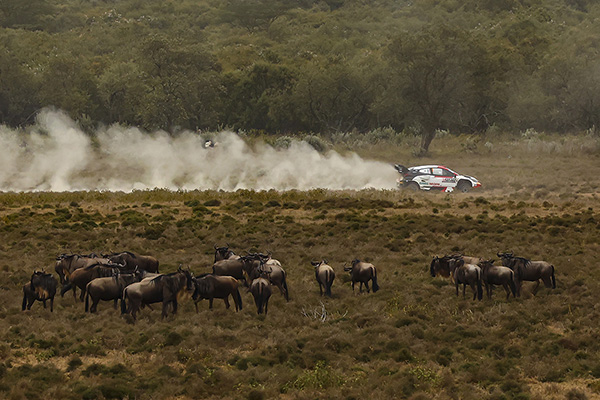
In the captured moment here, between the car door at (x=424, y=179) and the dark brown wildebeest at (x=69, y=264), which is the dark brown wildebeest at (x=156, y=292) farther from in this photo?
the car door at (x=424, y=179)

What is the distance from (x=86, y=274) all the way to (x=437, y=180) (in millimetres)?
33611

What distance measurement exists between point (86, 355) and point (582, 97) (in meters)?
64.2

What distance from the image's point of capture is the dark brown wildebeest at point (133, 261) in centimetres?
2525

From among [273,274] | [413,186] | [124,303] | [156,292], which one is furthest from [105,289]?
[413,186]

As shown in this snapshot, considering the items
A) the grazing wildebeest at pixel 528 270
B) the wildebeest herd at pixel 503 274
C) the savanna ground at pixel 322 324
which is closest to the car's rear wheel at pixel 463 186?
the savanna ground at pixel 322 324

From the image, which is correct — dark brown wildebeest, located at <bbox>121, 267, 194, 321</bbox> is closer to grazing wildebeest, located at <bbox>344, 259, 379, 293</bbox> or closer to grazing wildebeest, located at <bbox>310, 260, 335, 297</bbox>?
grazing wildebeest, located at <bbox>310, 260, 335, 297</bbox>

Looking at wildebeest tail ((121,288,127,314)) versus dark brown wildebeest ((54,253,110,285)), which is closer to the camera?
wildebeest tail ((121,288,127,314))

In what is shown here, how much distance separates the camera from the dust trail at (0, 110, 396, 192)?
57.1 metres

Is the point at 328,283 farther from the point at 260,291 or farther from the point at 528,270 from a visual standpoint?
the point at 528,270

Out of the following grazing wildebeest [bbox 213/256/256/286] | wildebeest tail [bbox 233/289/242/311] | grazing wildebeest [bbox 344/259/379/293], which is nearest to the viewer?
wildebeest tail [bbox 233/289/242/311]

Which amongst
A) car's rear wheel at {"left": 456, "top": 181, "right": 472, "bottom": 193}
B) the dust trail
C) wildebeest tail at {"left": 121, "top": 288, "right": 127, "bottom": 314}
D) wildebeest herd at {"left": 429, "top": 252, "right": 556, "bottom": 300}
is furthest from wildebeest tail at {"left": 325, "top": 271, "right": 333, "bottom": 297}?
the dust trail

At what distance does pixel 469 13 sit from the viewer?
151125 mm

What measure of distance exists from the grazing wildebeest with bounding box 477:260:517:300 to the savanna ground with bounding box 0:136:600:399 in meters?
0.44

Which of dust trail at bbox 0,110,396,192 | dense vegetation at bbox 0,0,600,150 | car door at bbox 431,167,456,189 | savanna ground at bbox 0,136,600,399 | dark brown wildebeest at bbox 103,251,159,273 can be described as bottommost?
savanna ground at bbox 0,136,600,399
